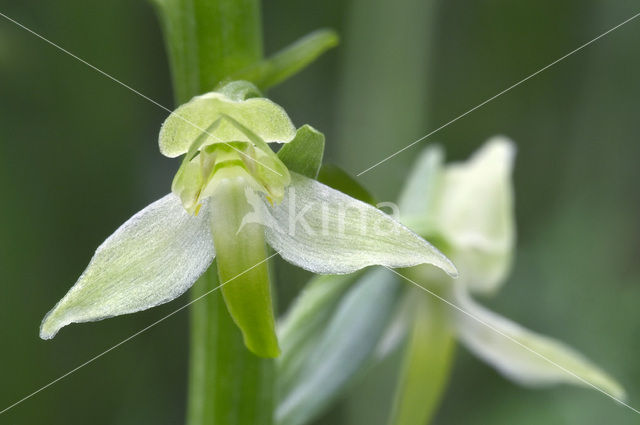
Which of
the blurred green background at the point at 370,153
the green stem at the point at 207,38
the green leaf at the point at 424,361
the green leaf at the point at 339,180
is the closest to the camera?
the green leaf at the point at 339,180

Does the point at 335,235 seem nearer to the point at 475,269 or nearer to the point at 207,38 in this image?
the point at 207,38

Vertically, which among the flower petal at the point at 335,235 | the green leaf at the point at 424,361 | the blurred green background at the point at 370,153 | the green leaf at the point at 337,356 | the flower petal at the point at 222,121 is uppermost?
the flower petal at the point at 222,121

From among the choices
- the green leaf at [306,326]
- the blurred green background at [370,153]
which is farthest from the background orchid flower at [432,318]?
the blurred green background at [370,153]

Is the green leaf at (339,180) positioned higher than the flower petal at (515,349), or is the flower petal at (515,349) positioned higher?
the green leaf at (339,180)

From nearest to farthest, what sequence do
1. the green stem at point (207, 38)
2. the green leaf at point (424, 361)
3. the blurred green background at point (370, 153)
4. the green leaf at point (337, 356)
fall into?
1. the green stem at point (207, 38)
2. the green leaf at point (337, 356)
3. the green leaf at point (424, 361)
4. the blurred green background at point (370, 153)

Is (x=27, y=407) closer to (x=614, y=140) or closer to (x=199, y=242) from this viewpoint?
(x=199, y=242)

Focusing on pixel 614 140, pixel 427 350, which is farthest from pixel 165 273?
pixel 614 140

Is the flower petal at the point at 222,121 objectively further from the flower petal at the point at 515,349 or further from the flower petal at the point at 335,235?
the flower petal at the point at 515,349
